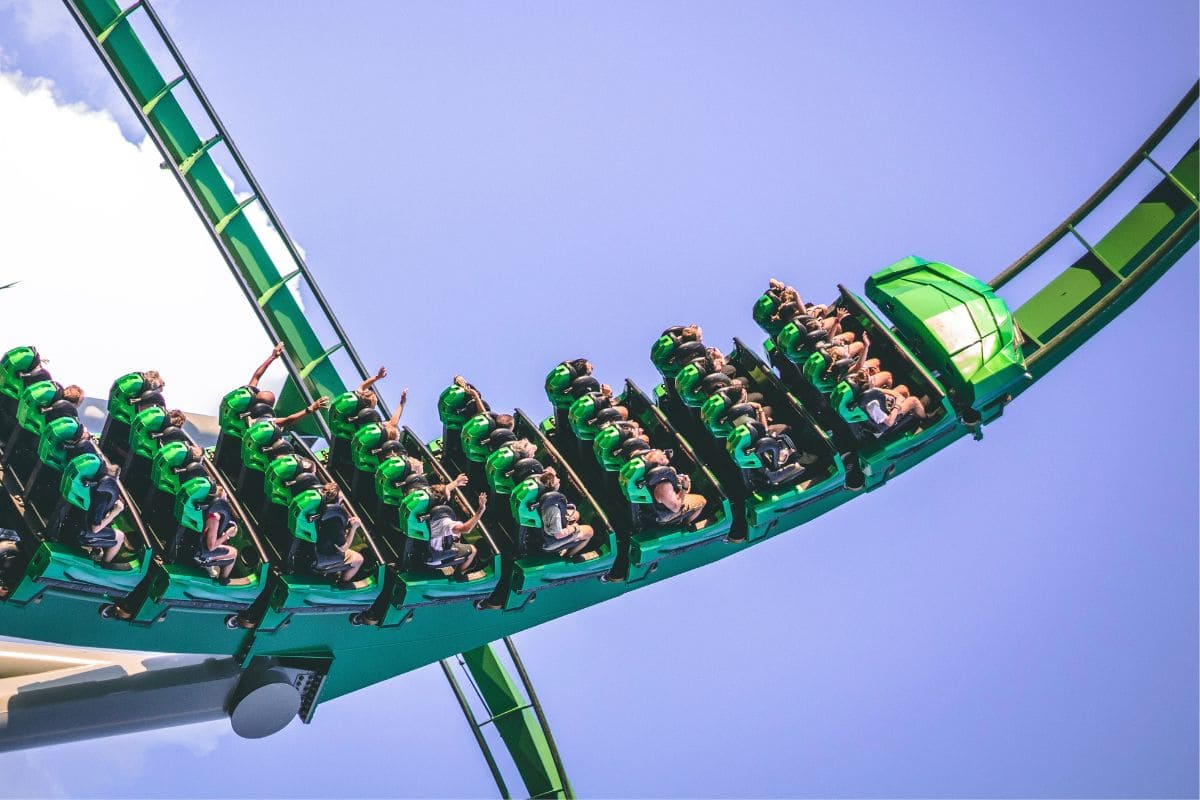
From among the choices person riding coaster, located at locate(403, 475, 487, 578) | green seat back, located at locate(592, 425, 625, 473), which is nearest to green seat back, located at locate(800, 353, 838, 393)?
green seat back, located at locate(592, 425, 625, 473)

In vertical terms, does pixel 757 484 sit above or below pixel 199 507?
below

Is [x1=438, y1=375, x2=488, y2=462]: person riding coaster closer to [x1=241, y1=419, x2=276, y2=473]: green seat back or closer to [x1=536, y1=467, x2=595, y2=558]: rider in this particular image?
[x1=536, y1=467, x2=595, y2=558]: rider

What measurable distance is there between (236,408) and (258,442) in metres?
0.32

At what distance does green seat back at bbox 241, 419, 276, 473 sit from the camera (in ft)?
28.2

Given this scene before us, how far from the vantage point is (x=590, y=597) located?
1023cm

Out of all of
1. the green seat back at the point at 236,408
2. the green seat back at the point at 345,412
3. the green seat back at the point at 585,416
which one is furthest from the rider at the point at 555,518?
the green seat back at the point at 236,408

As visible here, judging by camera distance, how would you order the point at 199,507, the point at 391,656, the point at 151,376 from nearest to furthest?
1. the point at 199,507
2. the point at 151,376
3. the point at 391,656

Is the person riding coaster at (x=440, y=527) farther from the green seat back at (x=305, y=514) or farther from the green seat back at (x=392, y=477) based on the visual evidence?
the green seat back at (x=305, y=514)

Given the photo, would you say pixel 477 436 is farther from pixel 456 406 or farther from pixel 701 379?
pixel 701 379

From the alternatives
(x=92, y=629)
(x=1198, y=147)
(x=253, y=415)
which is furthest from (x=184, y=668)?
(x=1198, y=147)

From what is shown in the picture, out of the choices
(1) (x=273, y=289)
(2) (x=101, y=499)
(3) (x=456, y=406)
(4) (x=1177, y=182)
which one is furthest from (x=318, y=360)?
(4) (x=1177, y=182)

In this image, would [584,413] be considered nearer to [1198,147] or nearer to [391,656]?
[391,656]

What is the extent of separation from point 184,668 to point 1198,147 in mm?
8153

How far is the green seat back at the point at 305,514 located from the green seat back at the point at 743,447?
2895mm
